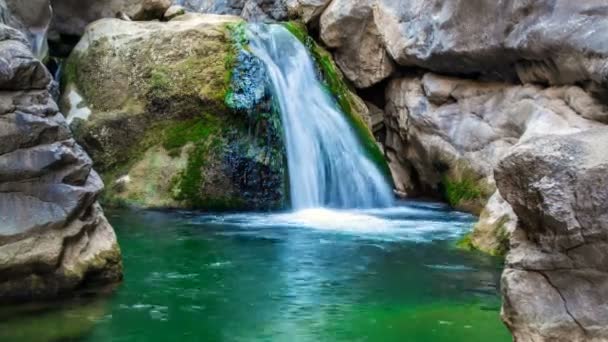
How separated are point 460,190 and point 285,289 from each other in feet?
21.6

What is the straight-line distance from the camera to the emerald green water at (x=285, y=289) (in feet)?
19.0

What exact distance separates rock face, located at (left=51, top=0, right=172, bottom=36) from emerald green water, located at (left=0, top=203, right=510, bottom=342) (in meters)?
5.45

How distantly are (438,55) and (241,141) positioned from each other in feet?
11.9

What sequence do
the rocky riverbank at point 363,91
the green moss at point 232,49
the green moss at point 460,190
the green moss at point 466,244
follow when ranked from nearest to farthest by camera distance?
the green moss at point 466,244
the rocky riverbank at point 363,91
the green moss at point 460,190
the green moss at point 232,49

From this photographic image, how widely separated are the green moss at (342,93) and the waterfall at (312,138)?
0.51ft

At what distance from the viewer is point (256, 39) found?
47.7 ft

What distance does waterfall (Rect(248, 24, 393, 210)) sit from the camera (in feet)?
44.6

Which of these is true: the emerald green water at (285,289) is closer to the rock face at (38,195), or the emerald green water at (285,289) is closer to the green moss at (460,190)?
the rock face at (38,195)

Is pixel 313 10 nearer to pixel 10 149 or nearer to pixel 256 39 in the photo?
pixel 256 39

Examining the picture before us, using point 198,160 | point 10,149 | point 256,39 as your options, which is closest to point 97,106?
point 198,160

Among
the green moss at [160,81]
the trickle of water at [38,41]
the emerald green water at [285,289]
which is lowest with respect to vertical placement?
the emerald green water at [285,289]

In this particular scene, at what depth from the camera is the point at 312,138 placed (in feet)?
46.1

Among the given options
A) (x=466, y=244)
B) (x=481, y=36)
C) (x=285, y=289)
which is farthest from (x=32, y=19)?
(x=466, y=244)

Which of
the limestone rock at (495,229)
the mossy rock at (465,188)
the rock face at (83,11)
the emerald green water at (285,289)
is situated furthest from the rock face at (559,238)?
the rock face at (83,11)
